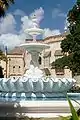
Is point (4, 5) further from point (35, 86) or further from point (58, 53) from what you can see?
point (58, 53)

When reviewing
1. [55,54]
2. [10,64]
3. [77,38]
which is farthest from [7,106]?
[10,64]

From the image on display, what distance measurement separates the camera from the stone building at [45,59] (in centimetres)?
6216

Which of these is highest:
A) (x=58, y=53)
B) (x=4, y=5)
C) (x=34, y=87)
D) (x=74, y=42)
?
(x=58, y=53)

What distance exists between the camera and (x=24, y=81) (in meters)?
12.2

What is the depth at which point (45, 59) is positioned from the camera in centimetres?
6675

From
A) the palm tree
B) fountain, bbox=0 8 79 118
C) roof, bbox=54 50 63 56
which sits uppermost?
roof, bbox=54 50 63 56

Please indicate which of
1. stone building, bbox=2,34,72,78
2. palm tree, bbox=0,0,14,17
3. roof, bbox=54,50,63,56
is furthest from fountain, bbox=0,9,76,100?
roof, bbox=54,50,63,56

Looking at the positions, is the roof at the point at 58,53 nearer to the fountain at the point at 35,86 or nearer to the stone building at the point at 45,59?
the stone building at the point at 45,59

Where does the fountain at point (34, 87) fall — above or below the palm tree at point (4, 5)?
below

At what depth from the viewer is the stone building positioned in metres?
62.2

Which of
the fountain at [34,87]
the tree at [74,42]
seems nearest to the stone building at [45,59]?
the tree at [74,42]

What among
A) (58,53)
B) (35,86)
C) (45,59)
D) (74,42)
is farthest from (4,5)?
(45,59)

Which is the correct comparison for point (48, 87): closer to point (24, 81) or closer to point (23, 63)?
point (24, 81)

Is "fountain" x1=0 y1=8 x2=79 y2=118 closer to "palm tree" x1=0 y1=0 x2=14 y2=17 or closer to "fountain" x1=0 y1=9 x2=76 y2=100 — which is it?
"fountain" x1=0 y1=9 x2=76 y2=100
